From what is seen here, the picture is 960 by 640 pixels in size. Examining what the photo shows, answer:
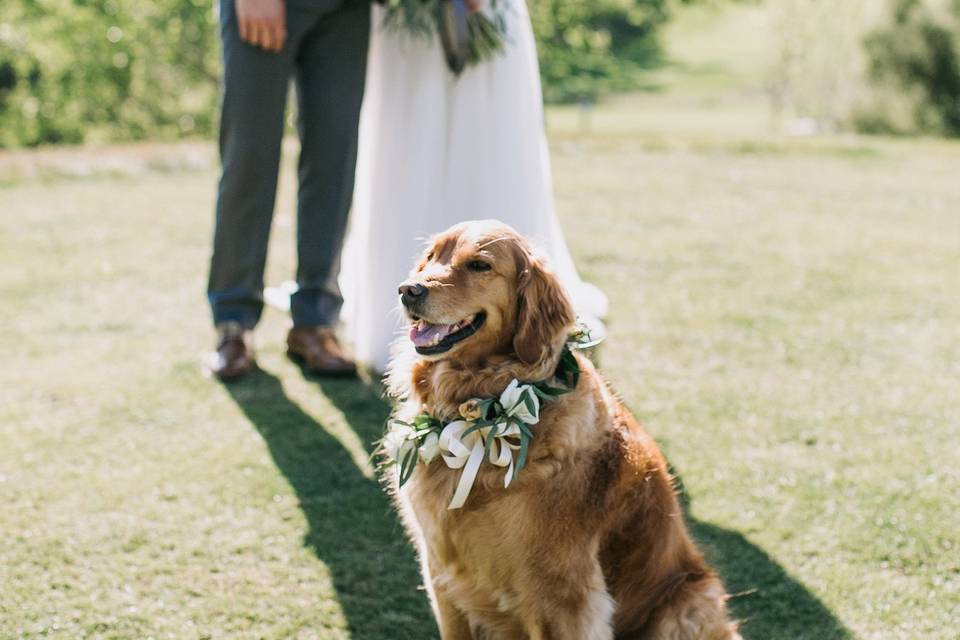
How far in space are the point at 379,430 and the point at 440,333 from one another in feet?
5.00

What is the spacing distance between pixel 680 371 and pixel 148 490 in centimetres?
235

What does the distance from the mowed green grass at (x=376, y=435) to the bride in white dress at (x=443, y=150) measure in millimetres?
679

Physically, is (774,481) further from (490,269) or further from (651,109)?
(651,109)

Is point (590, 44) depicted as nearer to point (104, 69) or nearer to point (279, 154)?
point (104, 69)

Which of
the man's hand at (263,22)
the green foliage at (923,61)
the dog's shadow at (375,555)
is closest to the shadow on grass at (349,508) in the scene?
the dog's shadow at (375,555)

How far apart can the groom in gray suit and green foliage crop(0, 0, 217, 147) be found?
11.2 meters

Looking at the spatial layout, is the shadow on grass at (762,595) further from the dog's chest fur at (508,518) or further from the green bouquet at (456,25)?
the green bouquet at (456,25)

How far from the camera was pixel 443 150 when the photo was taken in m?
4.13

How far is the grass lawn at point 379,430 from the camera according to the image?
279cm

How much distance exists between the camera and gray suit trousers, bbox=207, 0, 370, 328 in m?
3.96

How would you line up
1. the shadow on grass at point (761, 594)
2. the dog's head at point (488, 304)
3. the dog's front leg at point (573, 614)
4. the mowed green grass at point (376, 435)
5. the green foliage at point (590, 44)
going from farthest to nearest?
the green foliage at point (590, 44)
the mowed green grass at point (376, 435)
the shadow on grass at point (761, 594)
the dog's head at point (488, 304)
the dog's front leg at point (573, 614)

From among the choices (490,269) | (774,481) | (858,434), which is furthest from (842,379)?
(490,269)

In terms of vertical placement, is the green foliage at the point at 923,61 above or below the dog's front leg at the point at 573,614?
above

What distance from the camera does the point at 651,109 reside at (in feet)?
88.7
